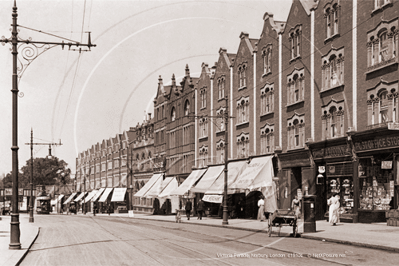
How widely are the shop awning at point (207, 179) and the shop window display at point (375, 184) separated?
18841mm

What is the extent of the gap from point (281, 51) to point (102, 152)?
241 feet

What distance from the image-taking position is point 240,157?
46.3 meters

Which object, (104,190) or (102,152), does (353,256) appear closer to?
(104,190)

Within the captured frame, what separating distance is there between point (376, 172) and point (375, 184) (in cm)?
67

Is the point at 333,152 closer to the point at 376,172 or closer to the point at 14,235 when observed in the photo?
the point at 376,172

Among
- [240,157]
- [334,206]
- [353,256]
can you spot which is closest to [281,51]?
[240,157]

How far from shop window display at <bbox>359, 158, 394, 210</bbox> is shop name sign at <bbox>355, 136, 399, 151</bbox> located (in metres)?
0.80

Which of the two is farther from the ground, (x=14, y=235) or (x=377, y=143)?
(x=377, y=143)

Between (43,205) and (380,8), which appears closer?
(380,8)

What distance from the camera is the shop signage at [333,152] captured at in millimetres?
31375

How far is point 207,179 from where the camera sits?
49.6 m

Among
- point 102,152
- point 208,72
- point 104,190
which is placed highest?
point 208,72

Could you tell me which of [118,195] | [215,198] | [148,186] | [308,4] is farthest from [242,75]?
[118,195]

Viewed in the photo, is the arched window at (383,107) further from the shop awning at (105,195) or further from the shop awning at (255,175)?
the shop awning at (105,195)
